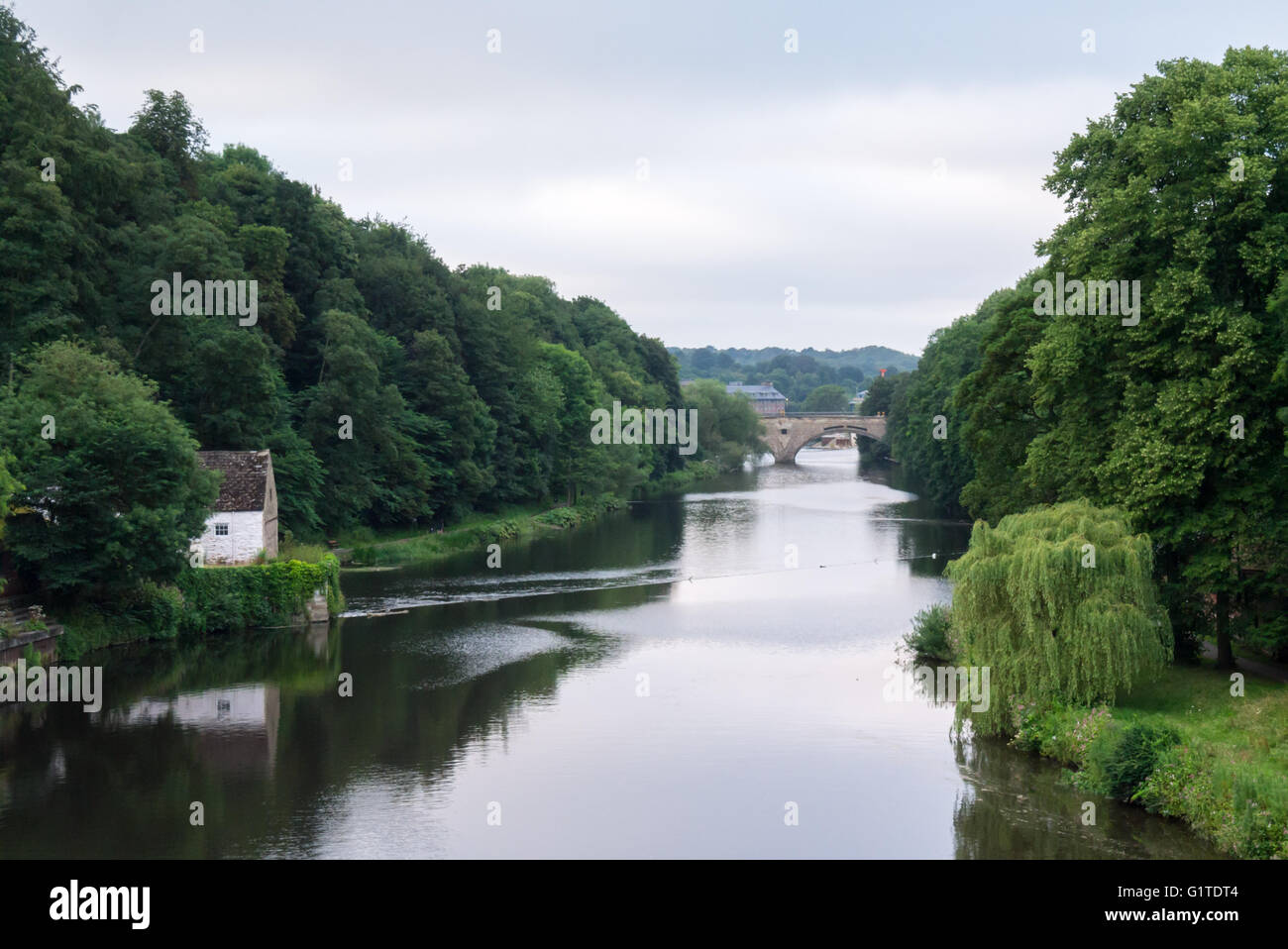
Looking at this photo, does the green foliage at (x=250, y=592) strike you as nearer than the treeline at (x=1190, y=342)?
No

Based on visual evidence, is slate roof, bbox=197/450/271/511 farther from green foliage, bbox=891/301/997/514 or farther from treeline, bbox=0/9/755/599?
green foliage, bbox=891/301/997/514

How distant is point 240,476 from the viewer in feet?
132

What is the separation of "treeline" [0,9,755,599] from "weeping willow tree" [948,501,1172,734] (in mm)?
20712

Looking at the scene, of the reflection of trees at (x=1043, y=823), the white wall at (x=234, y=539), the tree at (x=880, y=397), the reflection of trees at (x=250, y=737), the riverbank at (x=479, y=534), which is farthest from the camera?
the tree at (x=880, y=397)

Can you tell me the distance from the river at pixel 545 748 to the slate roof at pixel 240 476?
4.54m

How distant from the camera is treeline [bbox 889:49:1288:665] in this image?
24562 millimetres

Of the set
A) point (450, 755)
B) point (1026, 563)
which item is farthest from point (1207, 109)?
point (450, 755)

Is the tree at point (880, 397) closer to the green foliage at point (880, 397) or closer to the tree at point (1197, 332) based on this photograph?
the green foliage at point (880, 397)

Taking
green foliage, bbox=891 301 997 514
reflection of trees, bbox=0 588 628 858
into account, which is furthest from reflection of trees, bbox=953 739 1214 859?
green foliage, bbox=891 301 997 514

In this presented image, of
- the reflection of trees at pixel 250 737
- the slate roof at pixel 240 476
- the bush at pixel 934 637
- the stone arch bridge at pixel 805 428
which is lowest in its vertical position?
the reflection of trees at pixel 250 737

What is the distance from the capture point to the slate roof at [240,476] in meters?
39.4

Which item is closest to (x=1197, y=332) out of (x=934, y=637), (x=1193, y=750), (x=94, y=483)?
(x=1193, y=750)

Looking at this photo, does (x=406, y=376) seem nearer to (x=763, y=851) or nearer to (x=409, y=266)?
(x=409, y=266)

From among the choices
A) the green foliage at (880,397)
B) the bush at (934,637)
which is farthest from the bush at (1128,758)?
the green foliage at (880,397)
